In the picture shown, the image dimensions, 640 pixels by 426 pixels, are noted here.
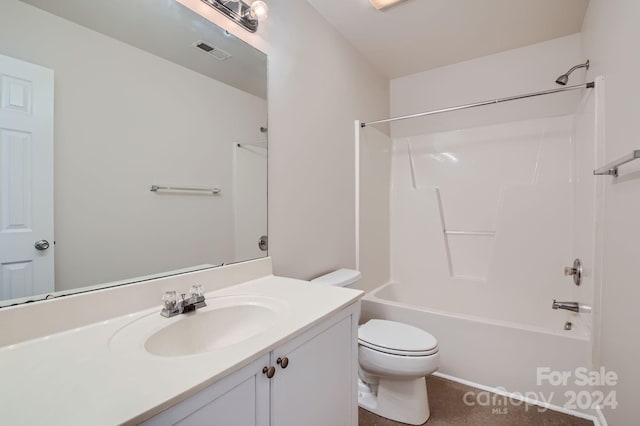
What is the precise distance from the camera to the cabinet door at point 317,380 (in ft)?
2.64

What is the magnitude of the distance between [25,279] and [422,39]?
2585mm

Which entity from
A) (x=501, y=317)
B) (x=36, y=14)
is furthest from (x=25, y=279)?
(x=501, y=317)

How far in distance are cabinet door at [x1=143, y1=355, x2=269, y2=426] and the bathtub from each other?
1551mm

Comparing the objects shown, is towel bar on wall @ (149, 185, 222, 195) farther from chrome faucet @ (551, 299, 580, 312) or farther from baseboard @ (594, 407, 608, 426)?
baseboard @ (594, 407, 608, 426)

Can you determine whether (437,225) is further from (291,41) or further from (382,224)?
(291,41)

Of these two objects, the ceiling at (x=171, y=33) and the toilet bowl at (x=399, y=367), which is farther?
the toilet bowl at (x=399, y=367)

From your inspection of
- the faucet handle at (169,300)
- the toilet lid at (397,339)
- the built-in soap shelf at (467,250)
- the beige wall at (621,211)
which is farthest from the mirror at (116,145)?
the built-in soap shelf at (467,250)

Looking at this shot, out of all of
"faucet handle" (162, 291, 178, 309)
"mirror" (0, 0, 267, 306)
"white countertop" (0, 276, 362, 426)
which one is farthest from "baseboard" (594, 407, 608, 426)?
"faucet handle" (162, 291, 178, 309)

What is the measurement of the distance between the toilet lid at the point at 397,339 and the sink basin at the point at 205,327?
0.77 meters

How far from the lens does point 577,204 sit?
202cm

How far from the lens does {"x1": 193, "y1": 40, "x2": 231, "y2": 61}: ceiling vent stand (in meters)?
1.23

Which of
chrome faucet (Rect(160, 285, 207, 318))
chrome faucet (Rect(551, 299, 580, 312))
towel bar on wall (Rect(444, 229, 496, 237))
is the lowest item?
chrome faucet (Rect(551, 299, 580, 312))

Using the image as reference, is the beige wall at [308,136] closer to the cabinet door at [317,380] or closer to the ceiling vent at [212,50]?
the ceiling vent at [212,50]

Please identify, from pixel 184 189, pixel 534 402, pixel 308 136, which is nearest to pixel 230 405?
pixel 184 189
